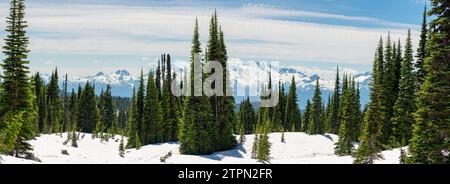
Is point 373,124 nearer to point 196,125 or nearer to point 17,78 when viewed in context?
point 196,125

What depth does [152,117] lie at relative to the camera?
70062 millimetres

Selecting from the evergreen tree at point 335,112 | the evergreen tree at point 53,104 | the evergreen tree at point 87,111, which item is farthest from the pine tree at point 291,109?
the evergreen tree at point 53,104

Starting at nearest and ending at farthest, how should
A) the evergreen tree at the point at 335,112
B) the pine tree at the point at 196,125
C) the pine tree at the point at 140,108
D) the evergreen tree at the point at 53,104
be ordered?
1. the pine tree at the point at 196,125
2. the pine tree at the point at 140,108
3. the evergreen tree at the point at 335,112
4. the evergreen tree at the point at 53,104

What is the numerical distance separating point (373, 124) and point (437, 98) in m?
20.4

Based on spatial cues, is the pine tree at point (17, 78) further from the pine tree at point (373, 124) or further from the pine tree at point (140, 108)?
the pine tree at point (140, 108)

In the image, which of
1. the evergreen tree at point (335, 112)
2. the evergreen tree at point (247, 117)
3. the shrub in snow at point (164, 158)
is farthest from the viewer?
the evergreen tree at point (247, 117)

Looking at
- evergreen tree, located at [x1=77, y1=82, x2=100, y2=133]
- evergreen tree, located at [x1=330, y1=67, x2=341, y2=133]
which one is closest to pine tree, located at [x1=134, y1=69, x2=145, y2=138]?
evergreen tree, located at [x1=77, y1=82, x2=100, y2=133]

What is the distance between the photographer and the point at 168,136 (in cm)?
7100

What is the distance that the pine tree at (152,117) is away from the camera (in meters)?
69.9

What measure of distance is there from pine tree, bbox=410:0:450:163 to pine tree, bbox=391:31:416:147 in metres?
23.7

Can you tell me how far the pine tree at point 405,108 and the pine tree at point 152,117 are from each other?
3424 cm

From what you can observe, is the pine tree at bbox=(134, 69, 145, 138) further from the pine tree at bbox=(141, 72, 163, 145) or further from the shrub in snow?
the shrub in snow

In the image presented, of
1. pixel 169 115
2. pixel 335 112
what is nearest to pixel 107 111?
pixel 169 115
